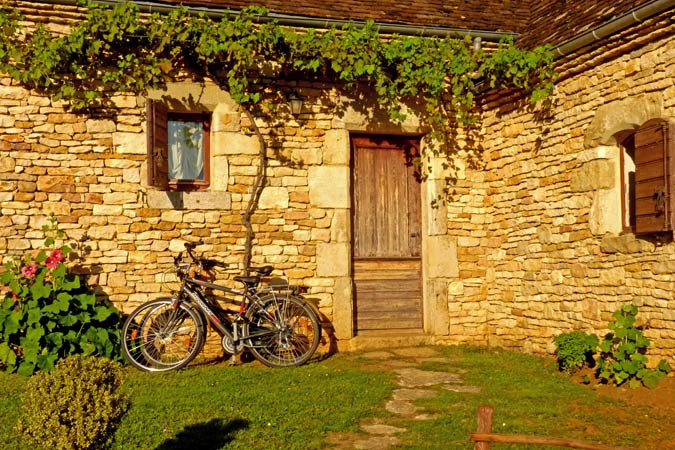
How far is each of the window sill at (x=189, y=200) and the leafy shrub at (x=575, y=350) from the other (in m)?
3.58

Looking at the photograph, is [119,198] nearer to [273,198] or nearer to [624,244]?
[273,198]

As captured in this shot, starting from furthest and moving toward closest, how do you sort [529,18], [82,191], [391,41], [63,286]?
[529,18]
[391,41]
[82,191]
[63,286]

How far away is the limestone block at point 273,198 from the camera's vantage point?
8594 mm

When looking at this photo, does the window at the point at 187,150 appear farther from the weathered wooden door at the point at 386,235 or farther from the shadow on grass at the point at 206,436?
the shadow on grass at the point at 206,436

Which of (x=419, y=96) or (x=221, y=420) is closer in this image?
(x=221, y=420)

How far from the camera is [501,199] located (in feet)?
30.0

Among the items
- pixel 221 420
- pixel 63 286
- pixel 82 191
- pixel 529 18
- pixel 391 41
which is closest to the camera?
pixel 221 420

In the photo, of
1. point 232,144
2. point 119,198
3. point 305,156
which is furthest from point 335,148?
point 119,198

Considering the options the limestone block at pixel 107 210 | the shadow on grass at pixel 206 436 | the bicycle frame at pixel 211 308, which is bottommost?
the shadow on grass at pixel 206 436

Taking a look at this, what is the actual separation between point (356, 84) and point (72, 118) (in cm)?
297

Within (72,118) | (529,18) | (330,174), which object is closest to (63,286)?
(72,118)

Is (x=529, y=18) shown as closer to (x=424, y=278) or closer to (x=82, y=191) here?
(x=424, y=278)

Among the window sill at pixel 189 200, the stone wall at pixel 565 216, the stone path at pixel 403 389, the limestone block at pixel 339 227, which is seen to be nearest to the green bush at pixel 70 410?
the stone path at pixel 403 389

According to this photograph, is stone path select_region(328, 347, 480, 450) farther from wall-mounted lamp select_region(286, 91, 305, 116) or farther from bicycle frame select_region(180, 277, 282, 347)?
wall-mounted lamp select_region(286, 91, 305, 116)
